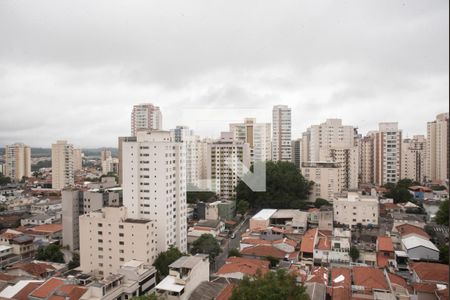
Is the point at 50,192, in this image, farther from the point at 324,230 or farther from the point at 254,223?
the point at 324,230

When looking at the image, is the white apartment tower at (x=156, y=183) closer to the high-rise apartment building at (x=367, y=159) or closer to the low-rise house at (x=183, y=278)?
the low-rise house at (x=183, y=278)

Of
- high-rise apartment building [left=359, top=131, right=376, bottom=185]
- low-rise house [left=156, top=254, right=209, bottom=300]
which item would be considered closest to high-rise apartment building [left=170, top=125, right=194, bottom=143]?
low-rise house [left=156, top=254, right=209, bottom=300]

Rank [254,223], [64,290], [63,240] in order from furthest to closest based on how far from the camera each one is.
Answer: [254,223], [63,240], [64,290]

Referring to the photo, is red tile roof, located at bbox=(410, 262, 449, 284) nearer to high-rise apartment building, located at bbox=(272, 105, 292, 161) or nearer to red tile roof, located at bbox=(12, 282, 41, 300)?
red tile roof, located at bbox=(12, 282, 41, 300)

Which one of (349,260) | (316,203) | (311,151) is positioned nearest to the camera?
(349,260)

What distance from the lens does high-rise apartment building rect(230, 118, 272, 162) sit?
13.1 metres

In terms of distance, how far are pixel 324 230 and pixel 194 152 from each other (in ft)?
19.2

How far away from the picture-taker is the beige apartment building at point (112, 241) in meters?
5.85

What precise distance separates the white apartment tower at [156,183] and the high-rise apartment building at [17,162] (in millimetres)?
12884

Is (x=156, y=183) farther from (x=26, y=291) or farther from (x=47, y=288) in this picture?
(x=26, y=291)

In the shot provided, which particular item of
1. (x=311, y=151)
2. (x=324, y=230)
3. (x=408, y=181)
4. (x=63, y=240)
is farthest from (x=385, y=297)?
(x=311, y=151)

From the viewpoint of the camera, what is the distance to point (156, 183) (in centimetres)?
668

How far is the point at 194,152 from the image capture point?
1244 cm

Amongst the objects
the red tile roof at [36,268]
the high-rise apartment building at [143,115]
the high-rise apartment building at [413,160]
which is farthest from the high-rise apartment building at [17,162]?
the high-rise apartment building at [413,160]
